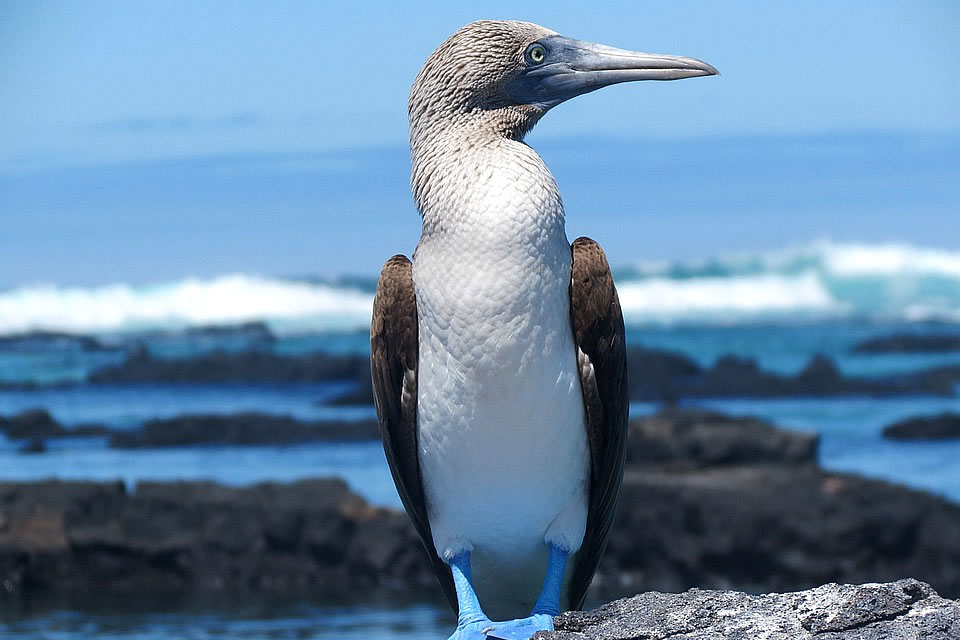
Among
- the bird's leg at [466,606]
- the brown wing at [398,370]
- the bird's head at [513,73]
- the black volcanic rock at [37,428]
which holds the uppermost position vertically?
the bird's head at [513,73]

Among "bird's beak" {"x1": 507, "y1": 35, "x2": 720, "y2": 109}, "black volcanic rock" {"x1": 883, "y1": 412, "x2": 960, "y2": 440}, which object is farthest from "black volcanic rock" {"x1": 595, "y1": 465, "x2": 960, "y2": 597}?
"bird's beak" {"x1": 507, "y1": 35, "x2": 720, "y2": 109}

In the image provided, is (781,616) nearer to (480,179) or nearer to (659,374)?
(480,179)

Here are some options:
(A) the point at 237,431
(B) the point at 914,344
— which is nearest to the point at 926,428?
(A) the point at 237,431

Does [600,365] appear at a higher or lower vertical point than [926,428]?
higher

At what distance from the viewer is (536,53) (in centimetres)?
577

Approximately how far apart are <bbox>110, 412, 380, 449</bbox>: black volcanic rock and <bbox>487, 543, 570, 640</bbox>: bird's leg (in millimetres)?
21577

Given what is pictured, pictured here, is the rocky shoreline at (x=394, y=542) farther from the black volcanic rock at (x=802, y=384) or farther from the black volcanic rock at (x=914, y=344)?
the black volcanic rock at (x=914, y=344)

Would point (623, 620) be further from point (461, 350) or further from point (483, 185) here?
point (483, 185)

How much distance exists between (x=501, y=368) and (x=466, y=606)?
114cm

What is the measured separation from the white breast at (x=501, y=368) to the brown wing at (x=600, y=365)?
0.07m

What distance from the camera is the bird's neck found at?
17.1ft

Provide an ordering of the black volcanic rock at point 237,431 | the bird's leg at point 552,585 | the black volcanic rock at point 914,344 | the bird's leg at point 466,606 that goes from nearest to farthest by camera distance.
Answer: the bird's leg at point 466,606 → the bird's leg at point 552,585 → the black volcanic rock at point 237,431 → the black volcanic rock at point 914,344

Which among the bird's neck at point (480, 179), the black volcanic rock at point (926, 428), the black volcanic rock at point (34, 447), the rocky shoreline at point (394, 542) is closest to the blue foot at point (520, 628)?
the bird's neck at point (480, 179)

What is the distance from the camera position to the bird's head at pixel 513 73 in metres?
5.64
